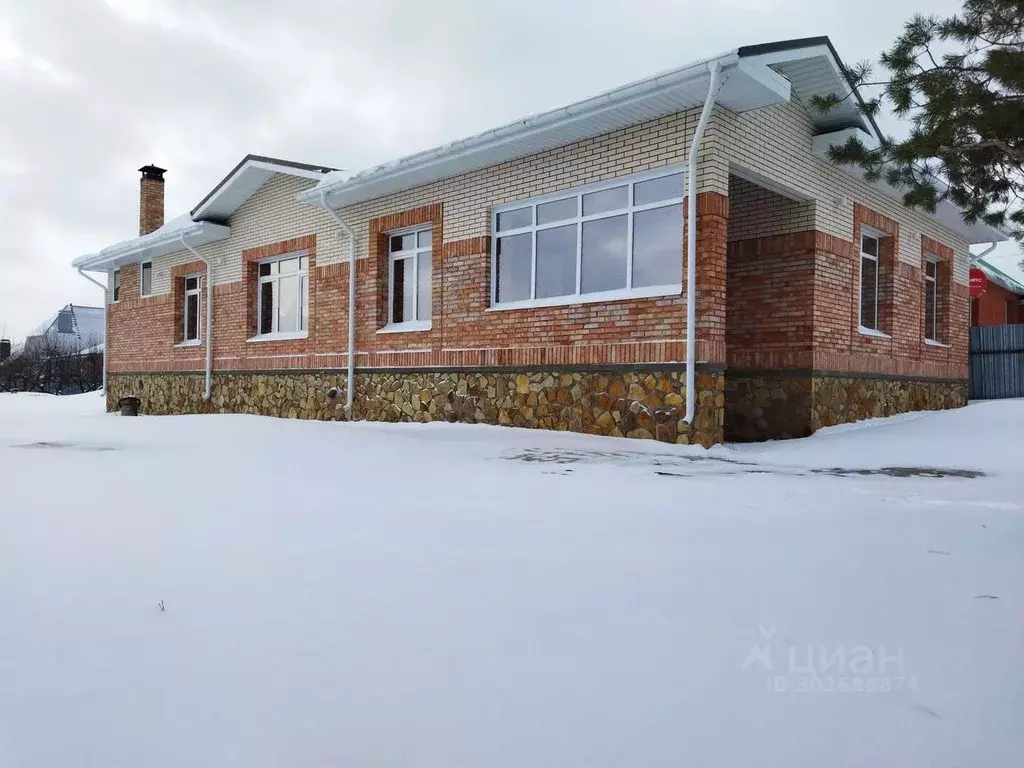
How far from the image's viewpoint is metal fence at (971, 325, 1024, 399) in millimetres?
15516

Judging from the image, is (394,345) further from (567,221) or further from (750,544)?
(750,544)

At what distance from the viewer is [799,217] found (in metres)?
9.98

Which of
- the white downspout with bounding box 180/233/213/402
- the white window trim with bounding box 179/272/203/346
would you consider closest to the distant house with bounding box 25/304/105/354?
the white window trim with bounding box 179/272/203/346

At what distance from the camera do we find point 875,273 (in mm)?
11695

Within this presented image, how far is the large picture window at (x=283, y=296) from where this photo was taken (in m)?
13.8

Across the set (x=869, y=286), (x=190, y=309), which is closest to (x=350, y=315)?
(x=190, y=309)

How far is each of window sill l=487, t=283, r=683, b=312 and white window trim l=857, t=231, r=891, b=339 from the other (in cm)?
391

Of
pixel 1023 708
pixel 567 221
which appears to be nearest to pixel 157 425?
pixel 567 221

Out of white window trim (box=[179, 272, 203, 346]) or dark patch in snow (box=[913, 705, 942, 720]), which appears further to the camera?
white window trim (box=[179, 272, 203, 346])

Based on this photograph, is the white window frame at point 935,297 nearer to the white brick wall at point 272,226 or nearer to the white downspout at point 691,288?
the white downspout at point 691,288

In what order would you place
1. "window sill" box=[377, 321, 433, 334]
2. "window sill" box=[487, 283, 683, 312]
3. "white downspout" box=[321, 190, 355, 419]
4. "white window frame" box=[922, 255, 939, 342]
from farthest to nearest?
1. "white window frame" box=[922, 255, 939, 342]
2. "white downspout" box=[321, 190, 355, 419]
3. "window sill" box=[377, 321, 433, 334]
4. "window sill" box=[487, 283, 683, 312]

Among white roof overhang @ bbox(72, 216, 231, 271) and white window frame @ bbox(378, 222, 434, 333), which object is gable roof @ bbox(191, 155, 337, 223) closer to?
white roof overhang @ bbox(72, 216, 231, 271)

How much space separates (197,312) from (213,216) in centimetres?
230

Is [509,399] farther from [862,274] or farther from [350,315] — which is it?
[862,274]
